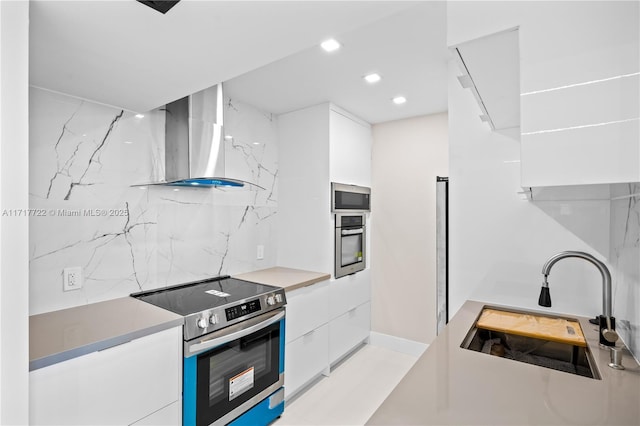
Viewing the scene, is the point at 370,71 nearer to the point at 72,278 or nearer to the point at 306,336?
the point at 306,336

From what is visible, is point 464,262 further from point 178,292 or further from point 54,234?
point 54,234

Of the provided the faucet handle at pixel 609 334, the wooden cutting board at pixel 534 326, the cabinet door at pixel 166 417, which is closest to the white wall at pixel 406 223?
the wooden cutting board at pixel 534 326

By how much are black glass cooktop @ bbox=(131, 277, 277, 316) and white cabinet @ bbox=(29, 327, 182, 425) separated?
9.2 inches

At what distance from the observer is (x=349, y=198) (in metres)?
3.08

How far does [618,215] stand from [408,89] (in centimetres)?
158

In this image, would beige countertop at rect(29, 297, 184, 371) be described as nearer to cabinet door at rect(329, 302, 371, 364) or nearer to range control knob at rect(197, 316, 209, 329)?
range control knob at rect(197, 316, 209, 329)

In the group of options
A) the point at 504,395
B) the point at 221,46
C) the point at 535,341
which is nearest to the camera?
the point at 504,395

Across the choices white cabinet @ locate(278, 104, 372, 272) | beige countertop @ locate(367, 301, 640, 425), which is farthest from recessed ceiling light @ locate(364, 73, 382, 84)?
beige countertop @ locate(367, 301, 640, 425)

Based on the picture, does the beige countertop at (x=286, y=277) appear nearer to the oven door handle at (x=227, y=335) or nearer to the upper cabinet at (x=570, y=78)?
the oven door handle at (x=227, y=335)

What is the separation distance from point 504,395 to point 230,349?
55.0 inches

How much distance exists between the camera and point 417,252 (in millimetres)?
3201

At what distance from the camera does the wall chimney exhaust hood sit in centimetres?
204

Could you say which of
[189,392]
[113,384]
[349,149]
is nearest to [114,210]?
[113,384]

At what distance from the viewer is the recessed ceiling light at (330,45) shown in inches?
72.5
